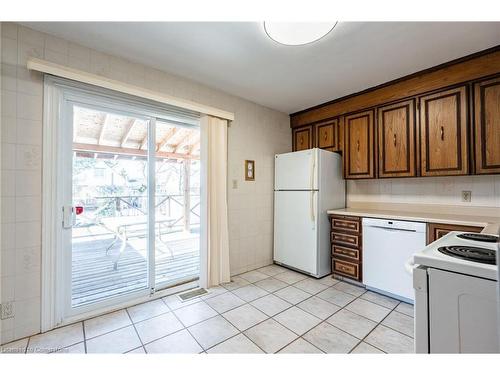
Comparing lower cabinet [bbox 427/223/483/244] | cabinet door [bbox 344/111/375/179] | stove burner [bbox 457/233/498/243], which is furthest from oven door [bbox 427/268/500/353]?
cabinet door [bbox 344/111/375/179]

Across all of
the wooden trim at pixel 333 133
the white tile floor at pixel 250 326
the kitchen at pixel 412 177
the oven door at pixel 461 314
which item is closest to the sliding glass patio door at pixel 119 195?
the white tile floor at pixel 250 326

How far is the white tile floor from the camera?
162 cm

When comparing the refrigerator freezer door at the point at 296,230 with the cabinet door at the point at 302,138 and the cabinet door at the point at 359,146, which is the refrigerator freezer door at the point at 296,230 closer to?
the cabinet door at the point at 359,146

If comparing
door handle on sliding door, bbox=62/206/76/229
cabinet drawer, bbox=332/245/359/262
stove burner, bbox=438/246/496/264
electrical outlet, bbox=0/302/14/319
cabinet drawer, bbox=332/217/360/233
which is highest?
door handle on sliding door, bbox=62/206/76/229

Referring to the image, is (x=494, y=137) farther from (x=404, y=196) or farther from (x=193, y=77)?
(x=193, y=77)

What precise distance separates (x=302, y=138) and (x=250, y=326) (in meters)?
2.67

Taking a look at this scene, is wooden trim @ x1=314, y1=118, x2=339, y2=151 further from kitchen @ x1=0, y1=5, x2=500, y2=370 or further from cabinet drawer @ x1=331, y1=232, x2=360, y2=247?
cabinet drawer @ x1=331, y1=232, x2=360, y2=247

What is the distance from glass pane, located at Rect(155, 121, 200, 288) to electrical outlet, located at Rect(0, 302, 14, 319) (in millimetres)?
1116

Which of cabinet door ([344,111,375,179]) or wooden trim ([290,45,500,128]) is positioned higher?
wooden trim ([290,45,500,128])

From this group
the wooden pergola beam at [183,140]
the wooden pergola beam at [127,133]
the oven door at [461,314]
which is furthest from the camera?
the wooden pergola beam at [183,140]

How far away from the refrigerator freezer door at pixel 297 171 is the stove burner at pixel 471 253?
66.5 inches

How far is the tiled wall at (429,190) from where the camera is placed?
2.24 metres

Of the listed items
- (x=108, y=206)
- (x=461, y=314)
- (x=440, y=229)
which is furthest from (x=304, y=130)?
(x=461, y=314)

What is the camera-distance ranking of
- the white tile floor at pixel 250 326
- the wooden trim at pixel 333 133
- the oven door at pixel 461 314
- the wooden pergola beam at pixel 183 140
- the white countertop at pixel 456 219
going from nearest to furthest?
the oven door at pixel 461 314, the white tile floor at pixel 250 326, the white countertop at pixel 456 219, the wooden pergola beam at pixel 183 140, the wooden trim at pixel 333 133
